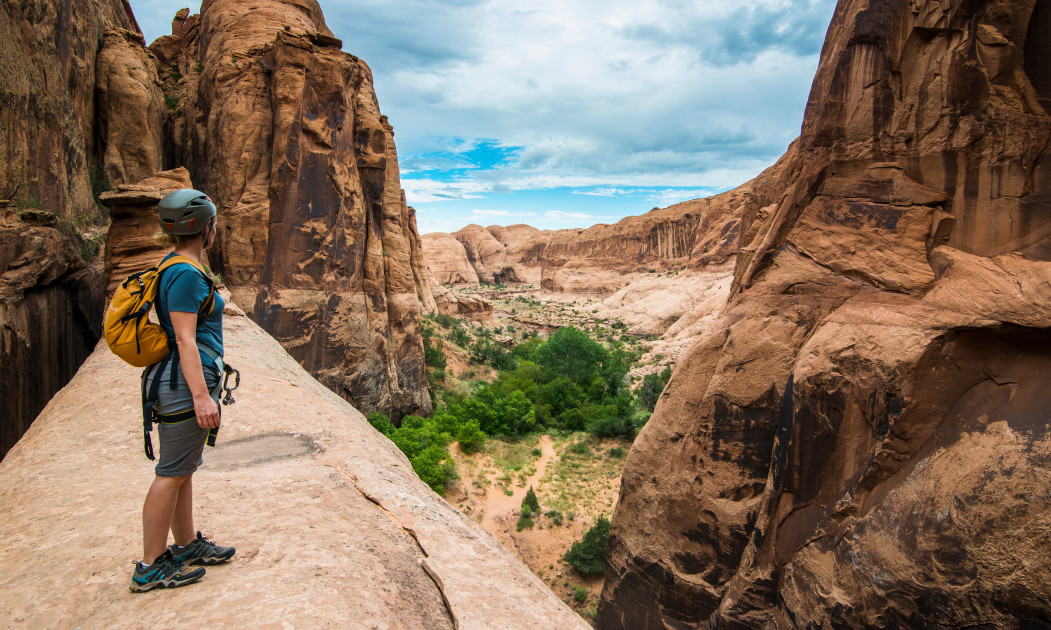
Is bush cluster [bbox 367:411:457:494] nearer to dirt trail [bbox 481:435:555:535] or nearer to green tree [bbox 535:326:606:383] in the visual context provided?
dirt trail [bbox 481:435:555:535]

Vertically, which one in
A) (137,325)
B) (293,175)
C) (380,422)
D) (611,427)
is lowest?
(611,427)

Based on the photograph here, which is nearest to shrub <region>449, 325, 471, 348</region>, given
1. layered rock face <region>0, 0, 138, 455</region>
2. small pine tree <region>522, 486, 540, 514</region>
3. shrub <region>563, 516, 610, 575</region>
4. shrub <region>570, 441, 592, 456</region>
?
shrub <region>570, 441, 592, 456</region>

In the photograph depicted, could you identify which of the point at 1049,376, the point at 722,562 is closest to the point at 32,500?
the point at 722,562

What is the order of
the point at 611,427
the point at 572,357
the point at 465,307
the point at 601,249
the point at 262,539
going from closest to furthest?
the point at 262,539 < the point at 611,427 < the point at 572,357 < the point at 465,307 < the point at 601,249

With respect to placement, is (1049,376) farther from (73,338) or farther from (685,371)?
(73,338)

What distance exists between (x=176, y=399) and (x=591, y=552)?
996 centimetres

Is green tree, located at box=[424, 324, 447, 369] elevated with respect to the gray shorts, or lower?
lower

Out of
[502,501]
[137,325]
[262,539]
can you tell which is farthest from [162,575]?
[502,501]

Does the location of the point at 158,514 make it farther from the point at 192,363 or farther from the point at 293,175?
the point at 293,175

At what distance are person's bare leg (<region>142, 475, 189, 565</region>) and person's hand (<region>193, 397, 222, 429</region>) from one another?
1.13 feet

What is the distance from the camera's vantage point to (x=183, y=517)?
9.70 ft

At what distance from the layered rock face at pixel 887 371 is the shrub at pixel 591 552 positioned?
3.67 meters

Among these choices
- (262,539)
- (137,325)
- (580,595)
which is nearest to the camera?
(137,325)

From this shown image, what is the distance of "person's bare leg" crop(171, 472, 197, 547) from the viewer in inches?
116
